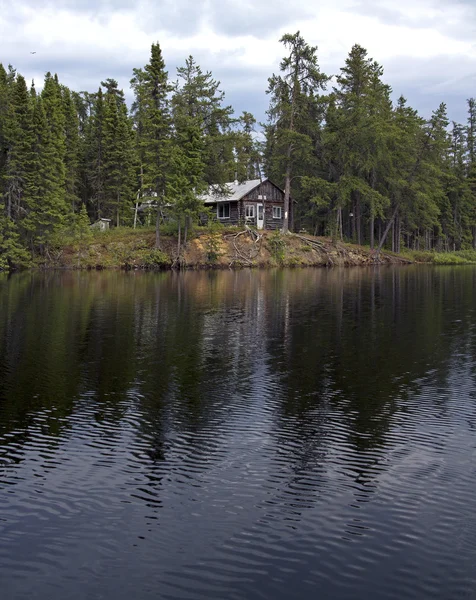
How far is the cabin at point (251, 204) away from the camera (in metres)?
75.1

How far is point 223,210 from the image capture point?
257 ft

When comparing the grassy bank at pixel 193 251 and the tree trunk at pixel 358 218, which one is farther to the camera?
the tree trunk at pixel 358 218

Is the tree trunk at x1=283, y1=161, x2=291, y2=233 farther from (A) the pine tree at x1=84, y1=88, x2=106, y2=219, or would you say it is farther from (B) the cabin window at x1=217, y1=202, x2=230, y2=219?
(A) the pine tree at x1=84, y1=88, x2=106, y2=219

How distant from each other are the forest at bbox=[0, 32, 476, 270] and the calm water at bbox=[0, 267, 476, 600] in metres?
40.9

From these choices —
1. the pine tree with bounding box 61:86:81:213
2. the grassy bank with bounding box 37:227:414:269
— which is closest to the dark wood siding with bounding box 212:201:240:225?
the grassy bank with bounding box 37:227:414:269

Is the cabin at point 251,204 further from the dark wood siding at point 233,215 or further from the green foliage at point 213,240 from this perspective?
the green foliage at point 213,240

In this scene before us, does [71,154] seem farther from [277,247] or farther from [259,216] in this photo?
[277,247]

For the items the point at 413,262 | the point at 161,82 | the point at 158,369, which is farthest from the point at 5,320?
the point at 413,262

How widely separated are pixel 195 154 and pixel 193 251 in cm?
1036

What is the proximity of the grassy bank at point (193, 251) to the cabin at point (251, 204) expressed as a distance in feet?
15.9

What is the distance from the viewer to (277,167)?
77.2 meters

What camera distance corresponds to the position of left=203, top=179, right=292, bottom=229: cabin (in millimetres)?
75062

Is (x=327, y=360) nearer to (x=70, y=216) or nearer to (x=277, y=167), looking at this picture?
(x=70, y=216)

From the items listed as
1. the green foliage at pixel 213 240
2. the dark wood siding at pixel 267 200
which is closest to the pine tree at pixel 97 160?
the green foliage at pixel 213 240
